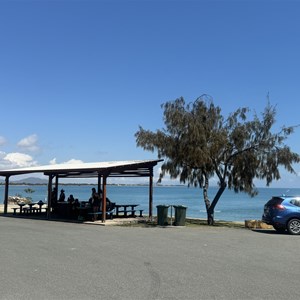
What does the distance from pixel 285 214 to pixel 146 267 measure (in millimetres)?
10229

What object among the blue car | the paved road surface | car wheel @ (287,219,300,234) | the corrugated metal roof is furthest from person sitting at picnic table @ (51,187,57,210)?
car wheel @ (287,219,300,234)

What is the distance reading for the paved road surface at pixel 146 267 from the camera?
6.98 m

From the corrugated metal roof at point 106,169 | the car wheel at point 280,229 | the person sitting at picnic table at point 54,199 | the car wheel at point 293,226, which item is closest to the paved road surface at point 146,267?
the car wheel at point 293,226

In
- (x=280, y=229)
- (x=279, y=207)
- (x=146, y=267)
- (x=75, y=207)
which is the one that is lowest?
(x=146, y=267)

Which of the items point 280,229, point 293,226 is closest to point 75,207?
point 280,229

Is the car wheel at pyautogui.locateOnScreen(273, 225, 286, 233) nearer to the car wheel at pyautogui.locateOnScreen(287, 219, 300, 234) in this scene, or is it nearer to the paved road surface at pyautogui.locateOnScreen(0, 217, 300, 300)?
the car wheel at pyautogui.locateOnScreen(287, 219, 300, 234)

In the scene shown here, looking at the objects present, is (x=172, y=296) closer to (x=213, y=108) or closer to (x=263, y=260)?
(x=263, y=260)

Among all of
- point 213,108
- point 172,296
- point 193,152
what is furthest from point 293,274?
point 213,108

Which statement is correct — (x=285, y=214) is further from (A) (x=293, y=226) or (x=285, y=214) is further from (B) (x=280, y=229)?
(B) (x=280, y=229)

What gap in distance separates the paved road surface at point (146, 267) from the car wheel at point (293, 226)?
2.88m

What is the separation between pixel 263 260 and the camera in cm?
1035

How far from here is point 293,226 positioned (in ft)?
57.7

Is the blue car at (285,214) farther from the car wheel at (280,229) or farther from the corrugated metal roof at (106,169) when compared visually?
the corrugated metal roof at (106,169)

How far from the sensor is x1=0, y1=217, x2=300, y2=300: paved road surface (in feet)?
22.9
